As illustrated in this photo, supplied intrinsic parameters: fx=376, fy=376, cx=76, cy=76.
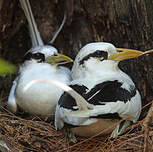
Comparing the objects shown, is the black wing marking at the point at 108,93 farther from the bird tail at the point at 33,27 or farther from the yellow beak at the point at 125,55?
the bird tail at the point at 33,27

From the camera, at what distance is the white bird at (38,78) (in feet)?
10.6

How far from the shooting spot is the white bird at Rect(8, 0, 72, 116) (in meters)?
3.23

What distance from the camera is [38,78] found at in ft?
11.0

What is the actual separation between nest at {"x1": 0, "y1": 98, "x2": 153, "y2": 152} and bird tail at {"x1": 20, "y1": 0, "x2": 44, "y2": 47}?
87cm

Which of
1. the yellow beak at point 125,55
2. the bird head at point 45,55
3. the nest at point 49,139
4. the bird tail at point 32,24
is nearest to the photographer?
the nest at point 49,139

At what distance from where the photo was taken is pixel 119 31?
11.5 ft

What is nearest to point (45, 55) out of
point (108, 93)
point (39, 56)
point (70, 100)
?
point (39, 56)

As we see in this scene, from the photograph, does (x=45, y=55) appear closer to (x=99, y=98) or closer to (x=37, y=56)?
(x=37, y=56)

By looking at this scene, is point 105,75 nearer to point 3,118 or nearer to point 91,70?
point 91,70

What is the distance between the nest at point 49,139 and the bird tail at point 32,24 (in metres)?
0.87

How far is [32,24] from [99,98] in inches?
62.1

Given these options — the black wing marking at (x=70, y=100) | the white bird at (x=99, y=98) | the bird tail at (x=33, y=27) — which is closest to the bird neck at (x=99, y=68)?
the white bird at (x=99, y=98)

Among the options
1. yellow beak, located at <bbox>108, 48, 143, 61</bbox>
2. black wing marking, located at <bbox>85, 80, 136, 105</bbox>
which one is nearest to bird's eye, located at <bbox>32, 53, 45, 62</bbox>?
yellow beak, located at <bbox>108, 48, 143, 61</bbox>

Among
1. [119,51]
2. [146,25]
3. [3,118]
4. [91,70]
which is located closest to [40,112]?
[3,118]
